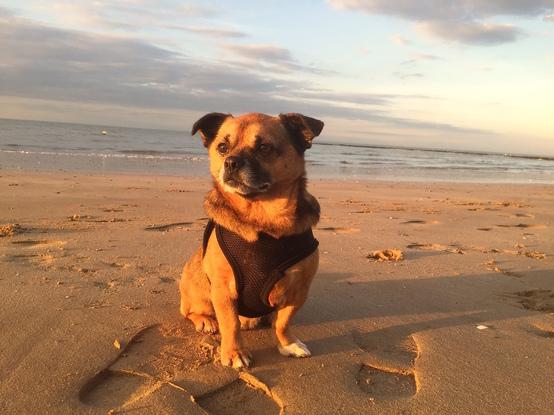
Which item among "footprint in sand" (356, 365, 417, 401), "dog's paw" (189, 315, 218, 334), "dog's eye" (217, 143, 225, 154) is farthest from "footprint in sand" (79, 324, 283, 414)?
"dog's eye" (217, 143, 225, 154)

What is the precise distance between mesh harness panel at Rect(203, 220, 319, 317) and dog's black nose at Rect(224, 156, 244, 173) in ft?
1.48

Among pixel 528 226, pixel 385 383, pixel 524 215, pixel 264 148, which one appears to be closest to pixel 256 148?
pixel 264 148

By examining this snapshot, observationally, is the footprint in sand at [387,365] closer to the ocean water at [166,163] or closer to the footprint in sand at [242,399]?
the footprint in sand at [242,399]

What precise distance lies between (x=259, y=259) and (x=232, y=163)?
2.38 feet

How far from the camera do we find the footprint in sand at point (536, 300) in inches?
178

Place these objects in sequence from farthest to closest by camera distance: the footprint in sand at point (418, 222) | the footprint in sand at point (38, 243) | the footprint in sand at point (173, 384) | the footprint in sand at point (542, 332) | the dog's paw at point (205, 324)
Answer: the footprint in sand at point (418, 222)
the footprint in sand at point (38, 243)
the footprint in sand at point (542, 332)
the dog's paw at point (205, 324)
the footprint in sand at point (173, 384)

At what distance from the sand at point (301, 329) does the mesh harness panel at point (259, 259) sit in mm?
487

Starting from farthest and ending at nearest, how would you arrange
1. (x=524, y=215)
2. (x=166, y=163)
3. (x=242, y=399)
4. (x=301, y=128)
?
1. (x=166, y=163)
2. (x=524, y=215)
3. (x=301, y=128)
4. (x=242, y=399)

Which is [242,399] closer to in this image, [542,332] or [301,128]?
[301,128]

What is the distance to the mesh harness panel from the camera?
3.29 meters

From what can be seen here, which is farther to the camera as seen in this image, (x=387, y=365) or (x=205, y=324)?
(x=205, y=324)

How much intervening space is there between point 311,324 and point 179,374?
136cm

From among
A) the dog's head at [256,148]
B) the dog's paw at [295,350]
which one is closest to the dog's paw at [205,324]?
the dog's paw at [295,350]

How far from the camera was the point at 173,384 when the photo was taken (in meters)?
2.85
